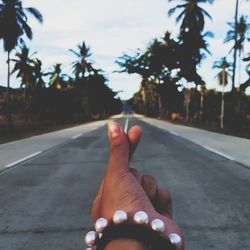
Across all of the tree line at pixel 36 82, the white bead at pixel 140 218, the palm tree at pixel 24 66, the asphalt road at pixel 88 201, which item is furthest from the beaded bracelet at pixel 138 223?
the palm tree at pixel 24 66

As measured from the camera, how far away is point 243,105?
84500mm

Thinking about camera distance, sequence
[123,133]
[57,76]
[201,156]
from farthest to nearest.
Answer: [57,76] → [201,156] → [123,133]

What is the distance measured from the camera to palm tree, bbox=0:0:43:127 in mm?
36938

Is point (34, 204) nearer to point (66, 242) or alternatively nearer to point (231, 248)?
point (66, 242)

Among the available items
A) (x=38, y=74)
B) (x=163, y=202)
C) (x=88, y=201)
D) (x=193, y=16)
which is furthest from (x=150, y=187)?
(x=38, y=74)

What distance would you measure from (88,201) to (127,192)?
6.36 metres

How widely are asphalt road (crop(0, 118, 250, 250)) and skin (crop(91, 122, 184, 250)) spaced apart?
3668mm

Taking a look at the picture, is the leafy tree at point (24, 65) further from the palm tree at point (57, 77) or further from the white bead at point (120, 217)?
the white bead at point (120, 217)

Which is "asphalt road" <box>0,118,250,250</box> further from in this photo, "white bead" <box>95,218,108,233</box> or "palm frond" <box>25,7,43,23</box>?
"palm frond" <box>25,7,43,23</box>

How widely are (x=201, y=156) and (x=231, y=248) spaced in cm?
1019

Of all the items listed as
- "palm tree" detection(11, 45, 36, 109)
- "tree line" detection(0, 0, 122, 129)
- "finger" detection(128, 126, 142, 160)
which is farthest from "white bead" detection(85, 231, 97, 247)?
"palm tree" detection(11, 45, 36, 109)

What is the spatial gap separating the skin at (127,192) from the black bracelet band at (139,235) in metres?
0.02

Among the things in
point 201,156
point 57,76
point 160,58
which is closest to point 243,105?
point 160,58

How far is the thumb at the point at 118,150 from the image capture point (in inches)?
51.2
